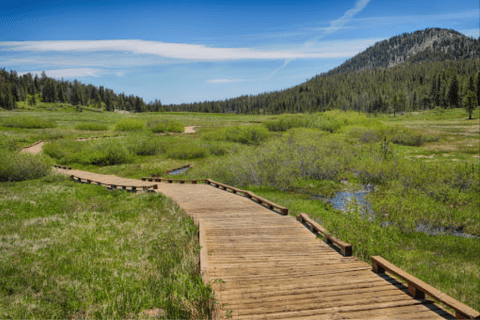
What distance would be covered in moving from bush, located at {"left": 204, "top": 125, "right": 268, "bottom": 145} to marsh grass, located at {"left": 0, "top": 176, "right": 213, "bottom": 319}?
3333 cm

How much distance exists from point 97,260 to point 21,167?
65.9ft

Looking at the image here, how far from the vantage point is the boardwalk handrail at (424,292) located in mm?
4895

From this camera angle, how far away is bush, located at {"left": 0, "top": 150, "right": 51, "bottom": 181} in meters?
23.1

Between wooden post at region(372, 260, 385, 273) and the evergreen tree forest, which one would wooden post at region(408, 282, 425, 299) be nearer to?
wooden post at region(372, 260, 385, 273)

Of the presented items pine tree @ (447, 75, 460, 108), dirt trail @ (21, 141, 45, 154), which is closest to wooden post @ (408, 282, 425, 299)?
dirt trail @ (21, 141, 45, 154)

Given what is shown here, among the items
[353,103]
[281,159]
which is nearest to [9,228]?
[281,159]

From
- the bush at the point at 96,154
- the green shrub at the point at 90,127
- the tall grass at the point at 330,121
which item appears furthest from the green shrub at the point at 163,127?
the bush at the point at 96,154

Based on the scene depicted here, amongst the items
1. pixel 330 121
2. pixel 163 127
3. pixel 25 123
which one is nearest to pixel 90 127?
pixel 25 123

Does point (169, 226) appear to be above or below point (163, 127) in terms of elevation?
below

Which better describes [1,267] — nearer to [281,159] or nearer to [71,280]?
[71,280]

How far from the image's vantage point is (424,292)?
563 centimetres

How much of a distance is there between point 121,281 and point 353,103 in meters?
168

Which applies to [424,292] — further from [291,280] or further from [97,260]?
[97,260]

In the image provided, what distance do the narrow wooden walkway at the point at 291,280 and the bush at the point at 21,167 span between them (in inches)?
800
